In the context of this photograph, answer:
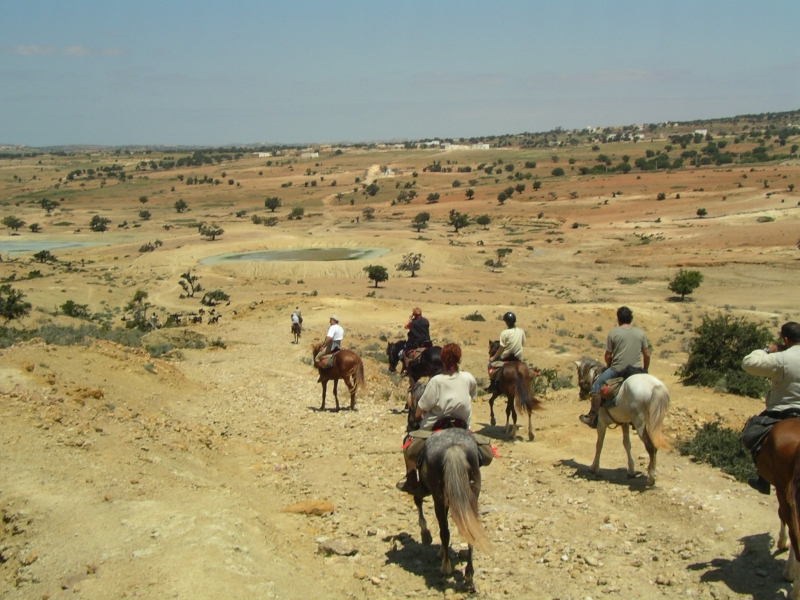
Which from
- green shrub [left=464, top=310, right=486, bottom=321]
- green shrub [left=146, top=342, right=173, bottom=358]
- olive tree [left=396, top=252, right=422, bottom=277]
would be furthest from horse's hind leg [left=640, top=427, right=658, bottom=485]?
olive tree [left=396, top=252, right=422, bottom=277]

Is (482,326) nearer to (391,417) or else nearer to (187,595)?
(391,417)

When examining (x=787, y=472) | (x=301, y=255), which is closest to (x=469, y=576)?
(x=787, y=472)

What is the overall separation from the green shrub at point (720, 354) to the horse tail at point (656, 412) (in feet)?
22.3

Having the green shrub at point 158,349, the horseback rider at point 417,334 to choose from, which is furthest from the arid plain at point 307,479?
the horseback rider at point 417,334

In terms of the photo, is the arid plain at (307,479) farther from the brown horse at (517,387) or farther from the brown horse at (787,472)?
the brown horse at (517,387)

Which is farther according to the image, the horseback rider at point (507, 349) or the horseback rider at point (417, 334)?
the horseback rider at point (417, 334)

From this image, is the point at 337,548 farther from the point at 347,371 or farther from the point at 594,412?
the point at 347,371

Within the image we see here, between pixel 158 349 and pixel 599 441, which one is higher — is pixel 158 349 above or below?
below

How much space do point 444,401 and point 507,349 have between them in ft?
16.5

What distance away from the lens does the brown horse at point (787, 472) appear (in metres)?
6.06

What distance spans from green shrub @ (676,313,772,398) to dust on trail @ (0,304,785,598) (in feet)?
6.32

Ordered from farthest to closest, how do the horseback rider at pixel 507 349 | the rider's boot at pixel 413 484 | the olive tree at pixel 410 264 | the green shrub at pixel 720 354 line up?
1. the olive tree at pixel 410 264
2. the green shrub at pixel 720 354
3. the horseback rider at pixel 507 349
4. the rider's boot at pixel 413 484

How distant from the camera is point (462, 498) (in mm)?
6645

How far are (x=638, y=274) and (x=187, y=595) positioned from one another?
179 feet
